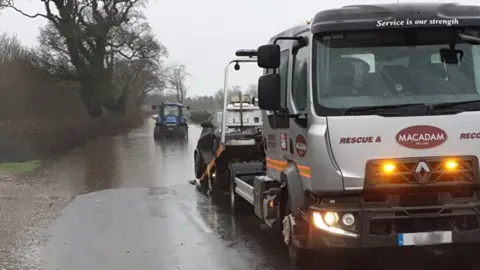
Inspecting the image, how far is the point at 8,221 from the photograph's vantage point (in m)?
11.0

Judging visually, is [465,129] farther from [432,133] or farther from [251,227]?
[251,227]

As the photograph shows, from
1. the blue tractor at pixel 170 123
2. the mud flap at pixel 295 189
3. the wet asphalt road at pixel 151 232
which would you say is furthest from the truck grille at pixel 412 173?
the blue tractor at pixel 170 123

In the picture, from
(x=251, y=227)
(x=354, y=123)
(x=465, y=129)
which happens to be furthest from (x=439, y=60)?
(x=251, y=227)

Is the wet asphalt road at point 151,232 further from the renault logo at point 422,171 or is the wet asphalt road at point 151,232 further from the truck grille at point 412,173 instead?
the renault logo at point 422,171

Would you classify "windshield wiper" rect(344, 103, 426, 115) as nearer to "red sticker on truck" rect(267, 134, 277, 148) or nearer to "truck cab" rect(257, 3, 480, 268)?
"truck cab" rect(257, 3, 480, 268)

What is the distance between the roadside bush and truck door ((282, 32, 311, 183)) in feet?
62.1

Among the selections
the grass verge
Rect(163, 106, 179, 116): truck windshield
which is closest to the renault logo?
the grass verge

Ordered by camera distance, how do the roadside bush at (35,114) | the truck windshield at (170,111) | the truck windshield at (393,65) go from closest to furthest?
the truck windshield at (393,65) < the roadside bush at (35,114) < the truck windshield at (170,111)

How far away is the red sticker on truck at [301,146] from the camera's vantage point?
6176 millimetres

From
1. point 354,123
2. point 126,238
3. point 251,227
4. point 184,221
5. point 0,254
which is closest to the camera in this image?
point 354,123

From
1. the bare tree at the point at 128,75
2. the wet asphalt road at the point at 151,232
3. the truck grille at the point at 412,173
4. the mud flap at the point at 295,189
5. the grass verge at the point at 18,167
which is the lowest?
the grass verge at the point at 18,167

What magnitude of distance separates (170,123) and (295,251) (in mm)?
36727

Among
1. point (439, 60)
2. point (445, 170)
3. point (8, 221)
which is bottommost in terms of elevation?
point (8, 221)

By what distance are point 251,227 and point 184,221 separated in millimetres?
1363
